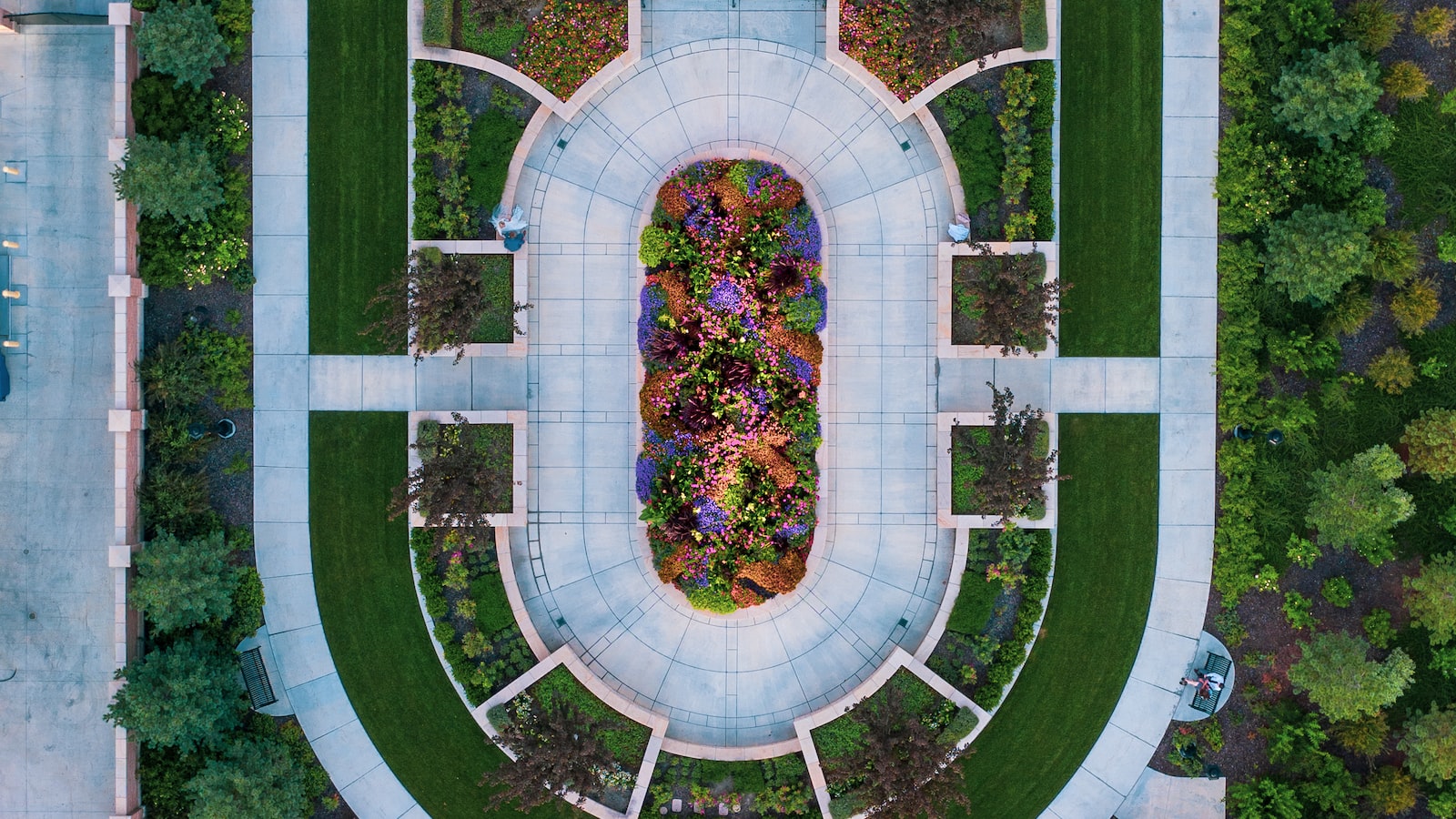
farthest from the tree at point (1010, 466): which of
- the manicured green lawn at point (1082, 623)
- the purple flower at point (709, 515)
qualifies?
the purple flower at point (709, 515)

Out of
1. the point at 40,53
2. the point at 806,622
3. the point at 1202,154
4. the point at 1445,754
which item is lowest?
the point at 1445,754

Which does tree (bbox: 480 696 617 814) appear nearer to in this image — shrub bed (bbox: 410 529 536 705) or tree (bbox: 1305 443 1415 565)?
shrub bed (bbox: 410 529 536 705)

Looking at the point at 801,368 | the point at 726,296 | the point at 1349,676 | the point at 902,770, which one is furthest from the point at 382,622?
the point at 1349,676

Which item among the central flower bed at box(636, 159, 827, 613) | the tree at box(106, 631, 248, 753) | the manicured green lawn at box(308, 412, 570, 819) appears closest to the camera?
the tree at box(106, 631, 248, 753)

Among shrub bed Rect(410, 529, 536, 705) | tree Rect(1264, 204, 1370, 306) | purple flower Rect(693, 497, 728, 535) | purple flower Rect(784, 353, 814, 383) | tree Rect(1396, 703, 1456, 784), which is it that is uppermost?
tree Rect(1264, 204, 1370, 306)

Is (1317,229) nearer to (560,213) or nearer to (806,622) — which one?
(806,622)

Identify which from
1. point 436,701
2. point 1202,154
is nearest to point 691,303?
point 436,701

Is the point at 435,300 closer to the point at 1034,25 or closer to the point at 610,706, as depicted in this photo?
the point at 610,706

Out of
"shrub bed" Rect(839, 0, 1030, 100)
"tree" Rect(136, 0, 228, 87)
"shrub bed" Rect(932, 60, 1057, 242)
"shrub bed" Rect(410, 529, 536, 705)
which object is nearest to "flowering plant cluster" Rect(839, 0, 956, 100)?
"shrub bed" Rect(839, 0, 1030, 100)
